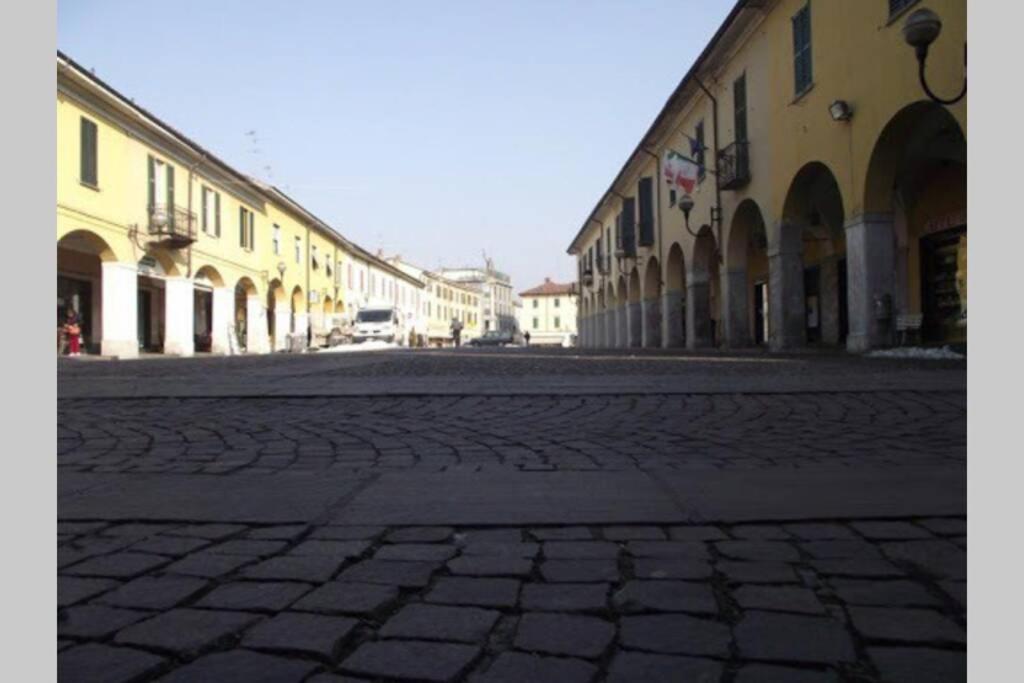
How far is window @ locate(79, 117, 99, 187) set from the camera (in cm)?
2219

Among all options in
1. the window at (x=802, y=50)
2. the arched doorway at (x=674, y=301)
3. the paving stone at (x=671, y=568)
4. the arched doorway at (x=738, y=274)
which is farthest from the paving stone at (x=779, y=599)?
the arched doorway at (x=674, y=301)

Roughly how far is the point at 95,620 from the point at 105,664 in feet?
1.05

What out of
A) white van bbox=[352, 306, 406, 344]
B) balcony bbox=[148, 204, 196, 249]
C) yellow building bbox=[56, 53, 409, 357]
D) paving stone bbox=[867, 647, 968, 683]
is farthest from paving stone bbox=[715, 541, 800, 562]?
white van bbox=[352, 306, 406, 344]

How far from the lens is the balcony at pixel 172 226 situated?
26.1 meters

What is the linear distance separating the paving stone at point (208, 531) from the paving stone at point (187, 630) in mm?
777

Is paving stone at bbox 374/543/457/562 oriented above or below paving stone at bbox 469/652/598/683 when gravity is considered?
above

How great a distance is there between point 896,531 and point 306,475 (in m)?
2.67

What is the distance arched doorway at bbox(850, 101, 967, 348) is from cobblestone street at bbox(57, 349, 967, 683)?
8586 mm

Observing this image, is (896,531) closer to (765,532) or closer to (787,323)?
(765,532)

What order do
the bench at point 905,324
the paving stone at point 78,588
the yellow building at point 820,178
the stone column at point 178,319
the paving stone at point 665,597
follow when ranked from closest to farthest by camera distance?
the paving stone at point 665,597 < the paving stone at point 78,588 < the yellow building at point 820,178 < the bench at point 905,324 < the stone column at point 178,319

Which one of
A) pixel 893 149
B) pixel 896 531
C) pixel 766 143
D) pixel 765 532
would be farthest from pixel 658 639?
pixel 766 143

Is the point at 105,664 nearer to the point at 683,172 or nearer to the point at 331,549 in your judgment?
the point at 331,549

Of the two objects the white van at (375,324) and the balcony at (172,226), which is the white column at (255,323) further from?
the balcony at (172,226)

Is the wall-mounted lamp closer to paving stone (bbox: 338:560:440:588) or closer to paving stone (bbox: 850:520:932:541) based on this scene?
paving stone (bbox: 850:520:932:541)
